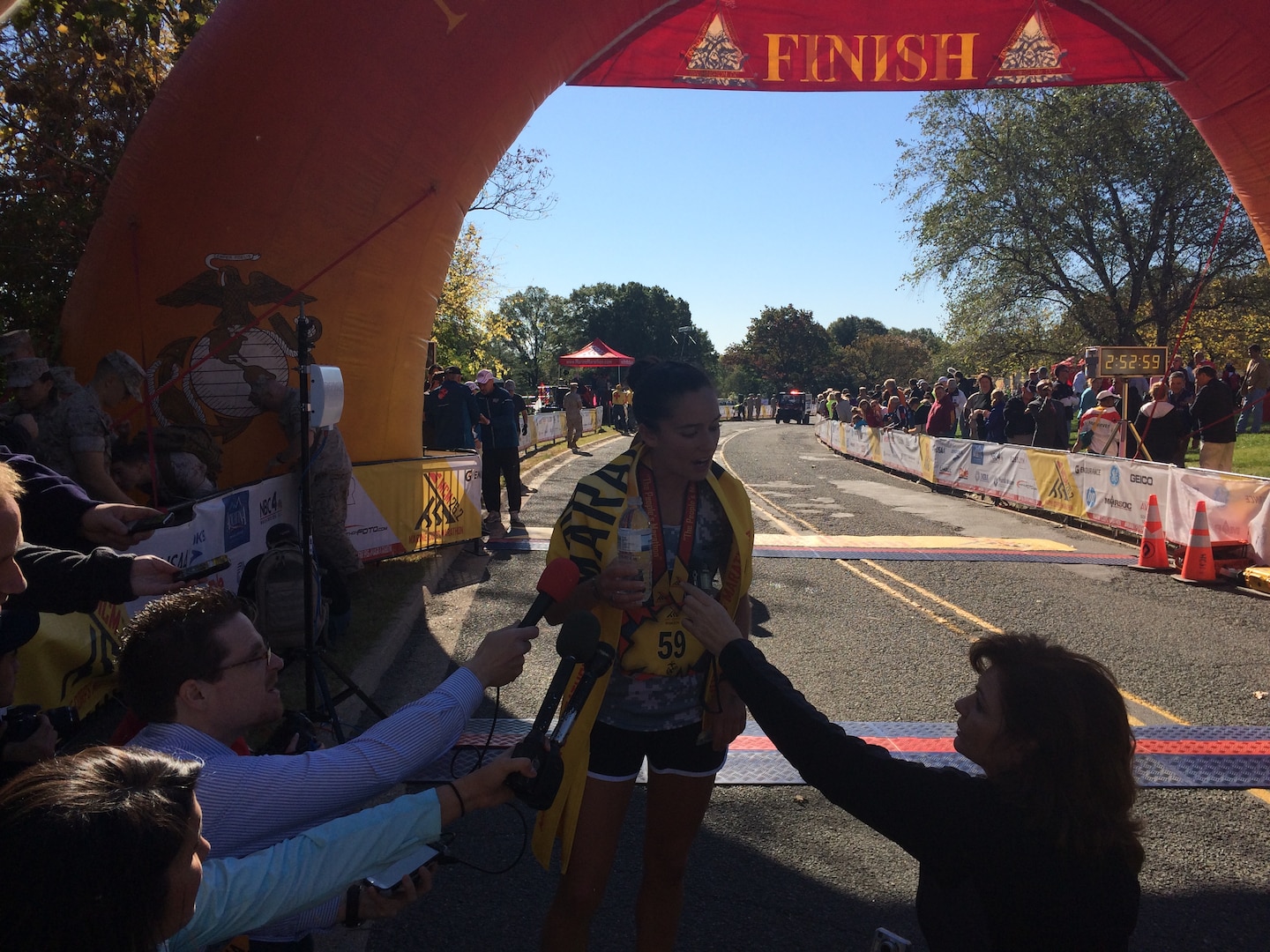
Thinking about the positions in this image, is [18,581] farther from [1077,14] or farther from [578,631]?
[1077,14]

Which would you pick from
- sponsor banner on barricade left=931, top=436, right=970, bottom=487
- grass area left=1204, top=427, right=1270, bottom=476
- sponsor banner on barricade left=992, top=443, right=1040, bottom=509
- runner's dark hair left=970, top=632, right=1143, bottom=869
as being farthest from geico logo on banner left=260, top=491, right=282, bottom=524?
grass area left=1204, top=427, right=1270, bottom=476

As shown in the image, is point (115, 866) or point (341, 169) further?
point (341, 169)

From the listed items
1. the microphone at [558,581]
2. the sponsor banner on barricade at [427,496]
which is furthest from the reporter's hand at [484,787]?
the sponsor banner on barricade at [427,496]

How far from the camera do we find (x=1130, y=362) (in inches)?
528

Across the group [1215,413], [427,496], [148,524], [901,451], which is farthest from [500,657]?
[901,451]

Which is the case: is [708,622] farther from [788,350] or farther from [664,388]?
[788,350]

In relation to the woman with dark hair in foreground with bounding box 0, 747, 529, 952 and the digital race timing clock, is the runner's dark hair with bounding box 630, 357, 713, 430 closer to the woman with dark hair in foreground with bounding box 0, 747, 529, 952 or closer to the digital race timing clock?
the woman with dark hair in foreground with bounding box 0, 747, 529, 952

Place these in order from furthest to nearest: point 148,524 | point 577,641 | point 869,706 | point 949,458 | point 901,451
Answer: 1. point 901,451
2. point 949,458
3. point 869,706
4. point 148,524
5. point 577,641

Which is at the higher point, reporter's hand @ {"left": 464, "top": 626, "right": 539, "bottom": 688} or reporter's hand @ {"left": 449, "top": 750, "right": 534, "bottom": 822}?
reporter's hand @ {"left": 464, "top": 626, "right": 539, "bottom": 688}

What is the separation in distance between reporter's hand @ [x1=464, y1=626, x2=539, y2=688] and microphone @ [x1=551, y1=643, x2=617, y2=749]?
143 mm

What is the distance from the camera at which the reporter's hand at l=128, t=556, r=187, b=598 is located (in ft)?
8.93

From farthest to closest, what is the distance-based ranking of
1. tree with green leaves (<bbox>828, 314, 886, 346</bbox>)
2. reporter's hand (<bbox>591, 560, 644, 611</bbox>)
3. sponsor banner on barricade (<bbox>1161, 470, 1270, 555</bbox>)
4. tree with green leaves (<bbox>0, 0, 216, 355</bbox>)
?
1. tree with green leaves (<bbox>828, 314, 886, 346</bbox>)
2. tree with green leaves (<bbox>0, 0, 216, 355</bbox>)
3. sponsor banner on barricade (<bbox>1161, 470, 1270, 555</bbox>)
4. reporter's hand (<bbox>591, 560, 644, 611</bbox>)

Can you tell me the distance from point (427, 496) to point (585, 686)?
8674 mm

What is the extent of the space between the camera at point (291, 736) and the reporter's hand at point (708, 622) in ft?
4.12
